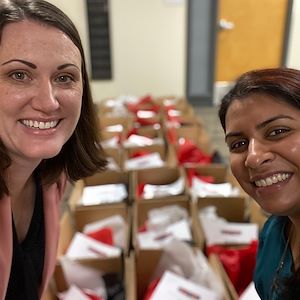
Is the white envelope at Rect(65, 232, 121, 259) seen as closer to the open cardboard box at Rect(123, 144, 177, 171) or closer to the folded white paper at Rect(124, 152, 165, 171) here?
the folded white paper at Rect(124, 152, 165, 171)

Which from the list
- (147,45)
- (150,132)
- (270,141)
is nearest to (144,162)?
(150,132)

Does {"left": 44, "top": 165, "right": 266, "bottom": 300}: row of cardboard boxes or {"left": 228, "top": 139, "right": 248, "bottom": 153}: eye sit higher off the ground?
{"left": 228, "top": 139, "right": 248, "bottom": 153}: eye

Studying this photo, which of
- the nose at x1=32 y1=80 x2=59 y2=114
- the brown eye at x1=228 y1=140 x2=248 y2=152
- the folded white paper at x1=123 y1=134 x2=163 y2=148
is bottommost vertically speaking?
the folded white paper at x1=123 y1=134 x2=163 y2=148

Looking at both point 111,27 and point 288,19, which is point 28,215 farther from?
point 288,19

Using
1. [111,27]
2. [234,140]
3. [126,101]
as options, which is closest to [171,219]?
[234,140]

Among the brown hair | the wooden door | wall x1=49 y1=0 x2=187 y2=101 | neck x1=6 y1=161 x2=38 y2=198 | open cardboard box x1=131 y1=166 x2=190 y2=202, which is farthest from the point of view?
the wooden door

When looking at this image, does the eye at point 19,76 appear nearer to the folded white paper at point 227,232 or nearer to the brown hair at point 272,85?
the brown hair at point 272,85

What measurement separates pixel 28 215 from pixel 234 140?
2.19ft

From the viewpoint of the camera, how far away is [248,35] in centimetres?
500

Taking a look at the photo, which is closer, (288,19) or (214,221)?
(214,221)

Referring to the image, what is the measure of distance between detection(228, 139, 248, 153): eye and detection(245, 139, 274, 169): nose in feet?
0.12

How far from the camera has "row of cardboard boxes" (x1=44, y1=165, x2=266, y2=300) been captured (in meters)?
1.33

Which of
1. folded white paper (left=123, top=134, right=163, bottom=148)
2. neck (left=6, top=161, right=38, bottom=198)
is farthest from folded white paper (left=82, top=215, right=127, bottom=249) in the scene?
folded white paper (left=123, top=134, right=163, bottom=148)

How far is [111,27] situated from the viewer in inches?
182
